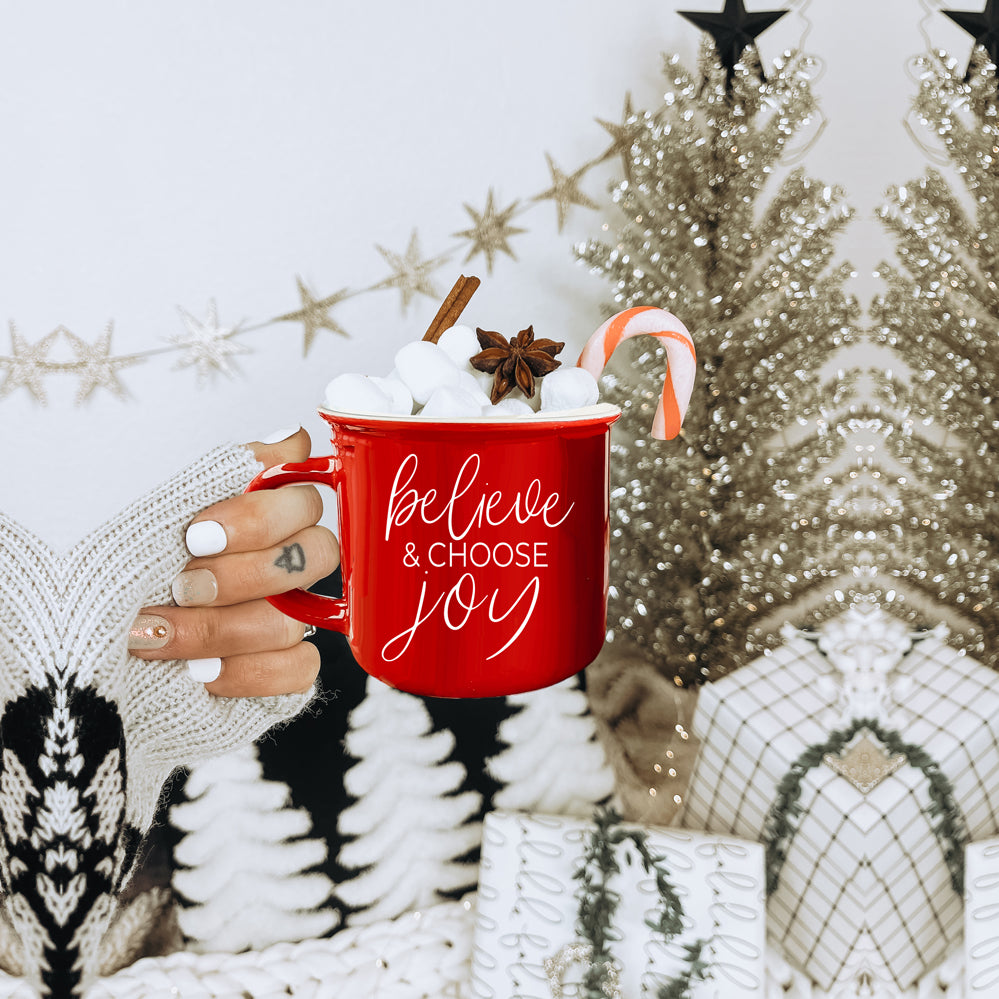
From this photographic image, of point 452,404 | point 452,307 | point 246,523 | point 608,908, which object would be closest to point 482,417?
point 452,404

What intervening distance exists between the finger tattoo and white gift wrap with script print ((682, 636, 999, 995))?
1.41ft

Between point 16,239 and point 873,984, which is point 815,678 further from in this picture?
point 16,239

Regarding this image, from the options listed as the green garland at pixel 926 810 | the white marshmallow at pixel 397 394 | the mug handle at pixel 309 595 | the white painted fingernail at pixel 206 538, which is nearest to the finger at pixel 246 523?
the white painted fingernail at pixel 206 538

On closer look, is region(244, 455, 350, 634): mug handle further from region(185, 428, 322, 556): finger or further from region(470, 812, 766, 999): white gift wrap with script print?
region(470, 812, 766, 999): white gift wrap with script print

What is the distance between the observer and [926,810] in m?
0.72

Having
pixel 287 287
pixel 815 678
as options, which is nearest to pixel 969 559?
pixel 815 678

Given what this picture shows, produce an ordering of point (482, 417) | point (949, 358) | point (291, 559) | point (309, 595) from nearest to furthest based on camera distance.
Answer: point (482, 417)
point (309, 595)
point (291, 559)
point (949, 358)

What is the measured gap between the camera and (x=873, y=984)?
2.46ft

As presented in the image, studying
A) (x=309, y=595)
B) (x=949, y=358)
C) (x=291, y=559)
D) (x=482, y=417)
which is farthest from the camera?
(x=949, y=358)

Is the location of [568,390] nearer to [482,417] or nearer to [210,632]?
[482,417]

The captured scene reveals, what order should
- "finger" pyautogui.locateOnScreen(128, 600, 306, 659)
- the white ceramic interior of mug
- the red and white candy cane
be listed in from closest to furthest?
the white ceramic interior of mug < the red and white candy cane < "finger" pyautogui.locateOnScreen(128, 600, 306, 659)

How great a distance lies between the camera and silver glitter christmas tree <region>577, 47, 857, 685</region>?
0.81m

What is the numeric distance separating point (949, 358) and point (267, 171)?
717 mm

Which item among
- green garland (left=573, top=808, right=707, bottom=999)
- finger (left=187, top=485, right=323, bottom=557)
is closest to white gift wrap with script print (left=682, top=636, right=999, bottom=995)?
green garland (left=573, top=808, right=707, bottom=999)
